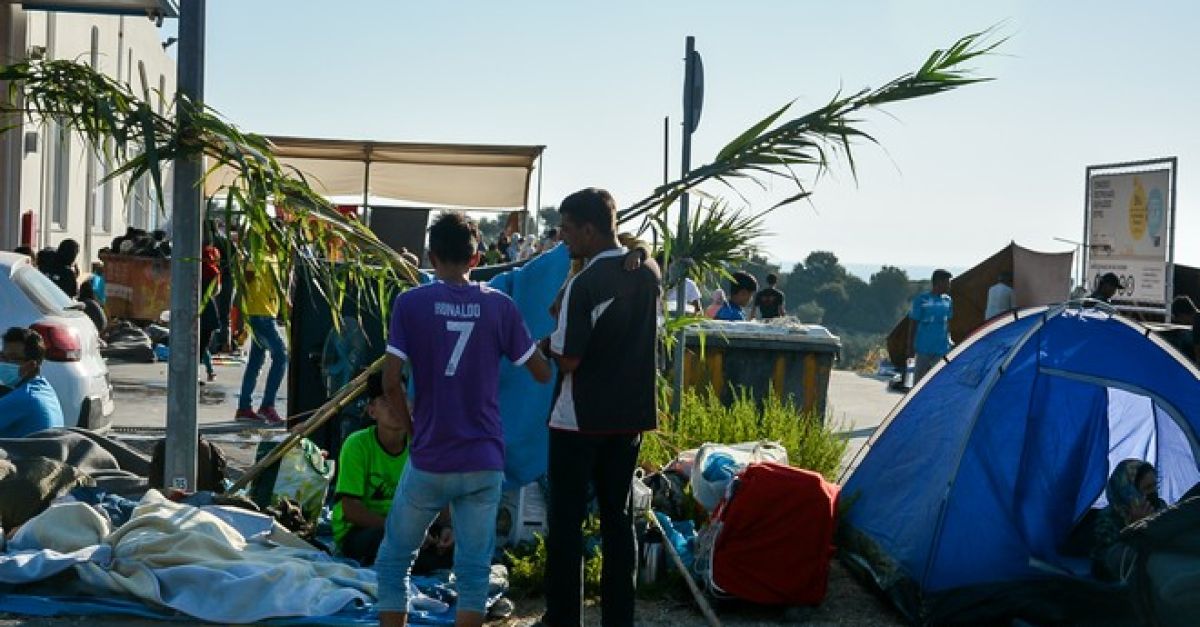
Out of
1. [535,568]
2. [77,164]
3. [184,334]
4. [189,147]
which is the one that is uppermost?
[77,164]

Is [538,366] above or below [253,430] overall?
above

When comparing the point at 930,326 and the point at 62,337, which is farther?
the point at 930,326

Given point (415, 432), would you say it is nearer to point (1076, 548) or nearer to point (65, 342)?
point (1076, 548)

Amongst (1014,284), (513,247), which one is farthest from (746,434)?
(513,247)

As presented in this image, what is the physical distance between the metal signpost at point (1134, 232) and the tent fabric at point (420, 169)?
300 inches

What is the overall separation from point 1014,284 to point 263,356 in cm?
1261

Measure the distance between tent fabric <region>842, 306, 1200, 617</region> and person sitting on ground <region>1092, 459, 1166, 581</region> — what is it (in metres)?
0.14

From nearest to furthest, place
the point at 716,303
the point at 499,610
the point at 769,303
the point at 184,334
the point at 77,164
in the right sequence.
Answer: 1. the point at 499,610
2. the point at 184,334
3. the point at 716,303
4. the point at 769,303
5. the point at 77,164

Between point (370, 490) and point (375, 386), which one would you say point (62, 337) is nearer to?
point (370, 490)

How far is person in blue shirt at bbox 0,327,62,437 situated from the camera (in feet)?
32.8

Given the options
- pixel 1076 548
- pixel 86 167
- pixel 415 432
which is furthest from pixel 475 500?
pixel 86 167

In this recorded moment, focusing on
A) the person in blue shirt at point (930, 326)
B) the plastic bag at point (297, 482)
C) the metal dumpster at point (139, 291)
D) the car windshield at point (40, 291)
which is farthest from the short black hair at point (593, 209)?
the metal dumpster at point (139, 291)

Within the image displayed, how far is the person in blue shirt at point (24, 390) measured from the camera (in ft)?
32.8

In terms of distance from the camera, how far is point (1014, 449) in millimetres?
9039
